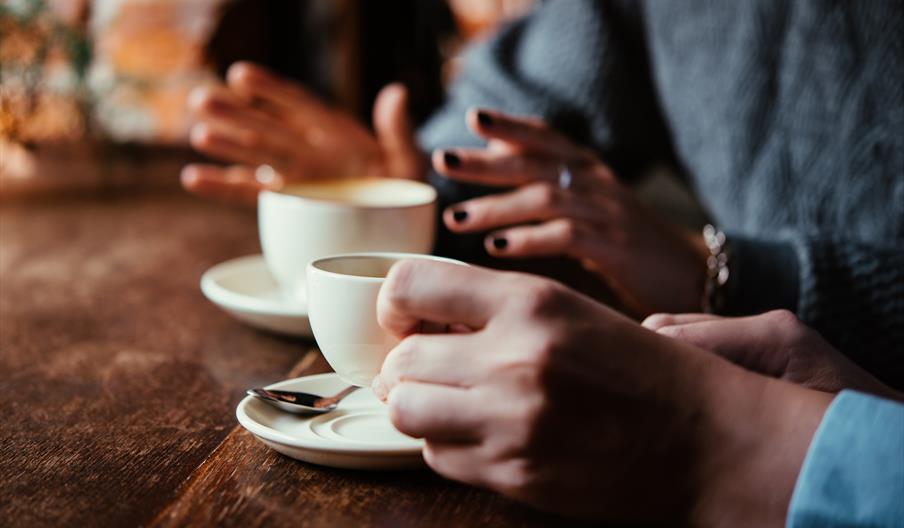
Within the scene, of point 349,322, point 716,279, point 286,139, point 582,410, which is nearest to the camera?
point 582,410

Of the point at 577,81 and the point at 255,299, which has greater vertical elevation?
the point at 577,81

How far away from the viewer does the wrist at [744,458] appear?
1.50ft

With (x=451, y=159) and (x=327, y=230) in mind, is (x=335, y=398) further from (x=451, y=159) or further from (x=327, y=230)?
(x=451, y=159)

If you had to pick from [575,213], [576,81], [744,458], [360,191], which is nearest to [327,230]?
[360,191]

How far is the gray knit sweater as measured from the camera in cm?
89

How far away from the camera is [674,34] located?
1241 mm

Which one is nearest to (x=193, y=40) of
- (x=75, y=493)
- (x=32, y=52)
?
(x=32, y=52)

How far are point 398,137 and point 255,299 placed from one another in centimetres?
41

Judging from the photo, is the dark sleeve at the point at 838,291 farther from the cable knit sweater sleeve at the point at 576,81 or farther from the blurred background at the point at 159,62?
the blurred background at the point at 159,62

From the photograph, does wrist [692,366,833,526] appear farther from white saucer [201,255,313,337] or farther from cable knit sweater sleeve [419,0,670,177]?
cable knit sweater sleeve [419,0,670,177]

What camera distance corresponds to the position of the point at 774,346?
536mm

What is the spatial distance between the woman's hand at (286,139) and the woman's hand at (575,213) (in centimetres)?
20

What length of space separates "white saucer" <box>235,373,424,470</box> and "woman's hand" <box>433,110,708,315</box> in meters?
0.36

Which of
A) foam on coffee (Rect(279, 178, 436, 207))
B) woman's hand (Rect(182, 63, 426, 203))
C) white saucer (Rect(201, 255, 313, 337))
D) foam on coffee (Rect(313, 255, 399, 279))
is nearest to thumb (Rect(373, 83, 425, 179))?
woman's hand (Rect(182, 63, 426, 203))
